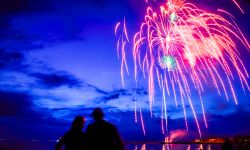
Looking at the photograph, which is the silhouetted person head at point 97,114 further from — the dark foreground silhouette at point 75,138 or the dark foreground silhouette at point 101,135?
the dark foreground silhouette at point 75,138

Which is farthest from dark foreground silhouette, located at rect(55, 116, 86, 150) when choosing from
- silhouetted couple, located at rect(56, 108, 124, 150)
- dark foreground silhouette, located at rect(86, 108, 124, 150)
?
dark foreground silhouette, located at rect(86, 108, 124, 150)

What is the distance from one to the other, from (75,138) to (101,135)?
49cm

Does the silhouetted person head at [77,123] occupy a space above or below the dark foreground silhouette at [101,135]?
above

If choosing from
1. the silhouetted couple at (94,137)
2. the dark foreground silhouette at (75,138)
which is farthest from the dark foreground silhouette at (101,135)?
the dark foreground silhouette at (75,138)

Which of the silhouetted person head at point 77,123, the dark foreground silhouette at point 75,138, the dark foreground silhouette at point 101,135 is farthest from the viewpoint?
the silhouetted person head at point 77,123

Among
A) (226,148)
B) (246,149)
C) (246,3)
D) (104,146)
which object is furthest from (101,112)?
(246,149)

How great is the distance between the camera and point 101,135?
586cm

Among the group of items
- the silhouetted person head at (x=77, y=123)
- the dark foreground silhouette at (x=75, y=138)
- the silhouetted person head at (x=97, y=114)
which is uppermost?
the silhouetted person head at (x=97, y=114)

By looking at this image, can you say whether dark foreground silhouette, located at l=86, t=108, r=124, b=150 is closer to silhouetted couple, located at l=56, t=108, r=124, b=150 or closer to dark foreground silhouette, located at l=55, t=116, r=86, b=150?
silhouetted couple, located at l=56, t=108, r=124, b=150

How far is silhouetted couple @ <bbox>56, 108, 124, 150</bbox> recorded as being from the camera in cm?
582

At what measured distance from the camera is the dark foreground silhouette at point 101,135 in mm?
5805

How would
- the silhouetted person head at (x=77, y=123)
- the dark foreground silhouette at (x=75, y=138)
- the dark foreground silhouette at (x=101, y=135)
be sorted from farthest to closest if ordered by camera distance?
the silhouetted person head at (x=77, y=123) < the dark foreground silhouette at (x=75, y=138) < the dark foreground silhouette at (x=101, y=135)

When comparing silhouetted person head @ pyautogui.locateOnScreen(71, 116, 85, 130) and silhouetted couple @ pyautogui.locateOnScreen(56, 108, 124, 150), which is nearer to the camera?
silhouetted couple @ pyautogui.locateOnScreen(56, 108, 124, 150)

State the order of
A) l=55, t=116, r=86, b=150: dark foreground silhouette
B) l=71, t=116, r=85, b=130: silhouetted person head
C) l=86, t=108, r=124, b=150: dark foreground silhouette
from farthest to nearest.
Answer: l=71, t=116, r=85, b=130: silhouetted person head → l=55, t=116, r=86, b=150: dark foreground silhouette → l=86, t=108, r=124, b=150: dark foreground silhouette
